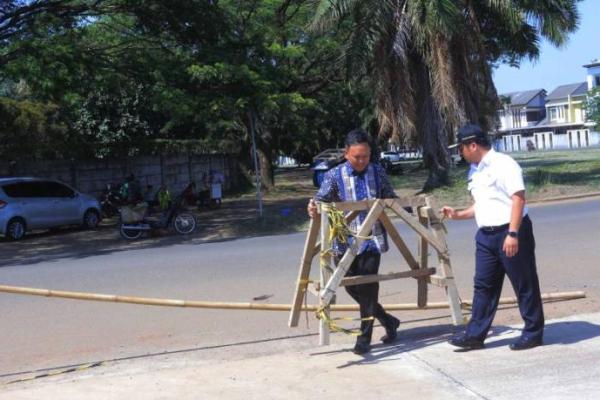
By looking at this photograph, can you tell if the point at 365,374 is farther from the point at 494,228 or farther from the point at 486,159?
the point at 486,159

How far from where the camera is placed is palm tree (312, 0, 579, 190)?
69.2ft

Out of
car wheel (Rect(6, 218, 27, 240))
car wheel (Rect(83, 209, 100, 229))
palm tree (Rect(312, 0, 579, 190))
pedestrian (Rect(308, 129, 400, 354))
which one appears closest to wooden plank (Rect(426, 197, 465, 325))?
pedestrian (Rect(308, 129, 400, 354))

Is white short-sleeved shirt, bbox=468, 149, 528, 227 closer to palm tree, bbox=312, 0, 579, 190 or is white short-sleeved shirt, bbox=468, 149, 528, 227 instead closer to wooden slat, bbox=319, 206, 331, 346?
wooden slat, bbox=319, 206, 331, 346

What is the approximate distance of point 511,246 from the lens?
5996 mm

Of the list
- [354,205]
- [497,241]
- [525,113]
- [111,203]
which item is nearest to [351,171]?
[354,205]

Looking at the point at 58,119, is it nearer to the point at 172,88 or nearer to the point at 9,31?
the point at 9,31

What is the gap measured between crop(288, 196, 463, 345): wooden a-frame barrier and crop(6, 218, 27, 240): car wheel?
48.2ft

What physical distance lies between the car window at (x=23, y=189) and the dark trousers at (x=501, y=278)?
51.8ft

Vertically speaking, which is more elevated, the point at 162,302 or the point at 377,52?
the point at 377,52

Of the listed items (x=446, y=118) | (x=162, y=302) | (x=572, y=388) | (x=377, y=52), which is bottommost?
(x=572, y=388)

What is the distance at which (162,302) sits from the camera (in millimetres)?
6895

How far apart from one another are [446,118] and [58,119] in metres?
12.0

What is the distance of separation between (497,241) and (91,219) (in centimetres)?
1735

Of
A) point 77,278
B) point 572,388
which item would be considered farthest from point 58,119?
point 572,388
